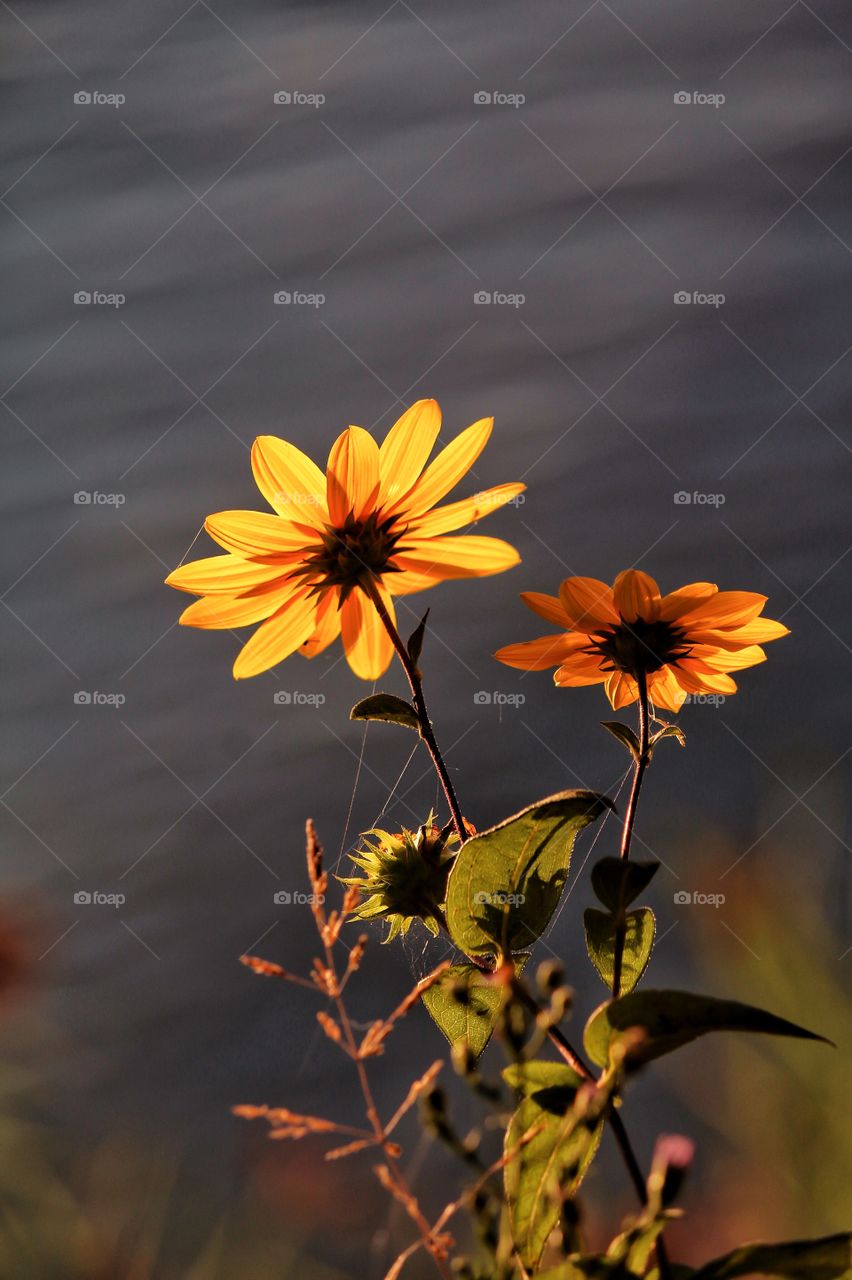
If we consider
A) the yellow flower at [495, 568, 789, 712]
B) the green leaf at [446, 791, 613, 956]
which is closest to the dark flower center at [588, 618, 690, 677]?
the yellow flower at [495, 568, 789, 712]

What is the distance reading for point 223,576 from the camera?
394mm

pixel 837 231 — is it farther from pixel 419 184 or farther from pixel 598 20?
pixel 419 184

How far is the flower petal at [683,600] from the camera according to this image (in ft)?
1.35

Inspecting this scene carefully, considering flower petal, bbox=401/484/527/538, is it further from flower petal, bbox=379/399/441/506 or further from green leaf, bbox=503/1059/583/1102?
green leaf, bbox=503/1059/583/1102

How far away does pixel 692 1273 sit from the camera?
29 centimetres

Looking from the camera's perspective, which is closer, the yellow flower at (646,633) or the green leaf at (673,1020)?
the green leaf at (673,1020)

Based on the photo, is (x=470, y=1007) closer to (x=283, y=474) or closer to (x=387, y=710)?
(x=387, y=710)

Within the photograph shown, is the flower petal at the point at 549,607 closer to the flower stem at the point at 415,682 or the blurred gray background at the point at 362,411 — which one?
the flower stem at the point at 415,682

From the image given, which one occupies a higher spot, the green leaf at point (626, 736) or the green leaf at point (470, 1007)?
the green leaf at point (626, 736)

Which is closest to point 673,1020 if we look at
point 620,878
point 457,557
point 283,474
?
point 620,878

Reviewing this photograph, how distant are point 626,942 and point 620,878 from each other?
0.08 meters

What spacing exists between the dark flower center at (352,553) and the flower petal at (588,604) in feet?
0.24

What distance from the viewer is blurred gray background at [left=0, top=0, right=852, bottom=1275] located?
44.2 inches

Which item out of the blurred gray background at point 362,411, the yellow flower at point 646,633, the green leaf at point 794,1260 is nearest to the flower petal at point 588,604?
the yellow flower at point 646,633
